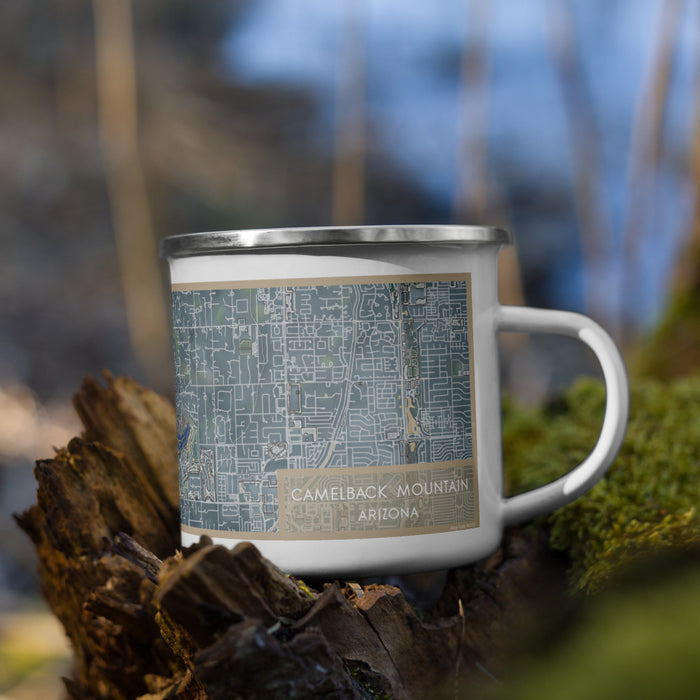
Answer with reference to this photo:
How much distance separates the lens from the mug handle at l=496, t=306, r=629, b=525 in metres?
0.76

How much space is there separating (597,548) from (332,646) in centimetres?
32

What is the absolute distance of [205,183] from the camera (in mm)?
4441

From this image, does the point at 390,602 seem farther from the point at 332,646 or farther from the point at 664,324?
the point at 664,324

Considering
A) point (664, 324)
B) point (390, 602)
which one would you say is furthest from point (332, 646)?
point (664, 324)

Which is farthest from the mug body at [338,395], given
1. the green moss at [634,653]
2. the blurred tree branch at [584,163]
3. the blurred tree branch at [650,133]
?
the blurred tree branch at [584,163]

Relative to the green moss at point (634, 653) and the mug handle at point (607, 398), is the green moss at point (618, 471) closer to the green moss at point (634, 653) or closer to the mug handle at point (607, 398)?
the mug handle at point (607, 398)

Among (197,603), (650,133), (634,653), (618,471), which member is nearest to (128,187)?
(650,133)

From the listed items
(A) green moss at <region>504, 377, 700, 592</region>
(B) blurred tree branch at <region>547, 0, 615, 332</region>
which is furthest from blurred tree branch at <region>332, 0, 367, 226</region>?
(A) green moss at <region>504, 377, 700, 592</region>

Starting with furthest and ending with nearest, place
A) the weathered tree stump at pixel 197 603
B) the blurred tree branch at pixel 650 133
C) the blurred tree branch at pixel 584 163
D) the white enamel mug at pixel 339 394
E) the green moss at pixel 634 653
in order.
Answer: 1. the blurred tree branch at pixel 584 163
2. the blurred tree branch at pixel 650 133
3. the white enamel mug at pixel 339 394
4. the weathered tree stump at pixel 197 603
5. the green moss at pixel 634 653

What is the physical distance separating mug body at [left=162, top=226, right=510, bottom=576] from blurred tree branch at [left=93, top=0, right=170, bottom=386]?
289 centimetres

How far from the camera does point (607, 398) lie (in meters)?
0.77

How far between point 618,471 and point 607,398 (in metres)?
0.21

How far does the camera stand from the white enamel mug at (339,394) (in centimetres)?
Answer: 69

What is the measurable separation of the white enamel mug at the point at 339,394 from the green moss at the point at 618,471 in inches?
6.3
